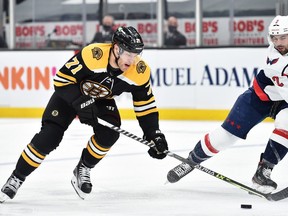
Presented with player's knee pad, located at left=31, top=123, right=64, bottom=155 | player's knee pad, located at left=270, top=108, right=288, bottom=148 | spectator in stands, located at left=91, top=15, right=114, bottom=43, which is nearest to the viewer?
player's knee pad, located at left=31, top=123, right=64, bottom=155

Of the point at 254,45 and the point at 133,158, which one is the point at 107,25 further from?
the point at 133,158

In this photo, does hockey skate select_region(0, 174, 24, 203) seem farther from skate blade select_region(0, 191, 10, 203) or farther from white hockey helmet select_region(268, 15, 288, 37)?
white hockey helmet select_region(268, 15, 288, 37)

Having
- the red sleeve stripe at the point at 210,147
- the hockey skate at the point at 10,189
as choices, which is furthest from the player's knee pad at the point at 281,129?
the hockey skate at the point at 10,189

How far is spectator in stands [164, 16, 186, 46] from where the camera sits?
9.51m

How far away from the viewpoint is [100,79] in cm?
423

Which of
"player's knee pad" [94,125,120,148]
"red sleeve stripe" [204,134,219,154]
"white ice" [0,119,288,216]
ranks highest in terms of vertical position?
"player's knee pad" [94,125,120,148]

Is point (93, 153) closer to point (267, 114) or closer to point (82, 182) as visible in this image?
point (82, 182)

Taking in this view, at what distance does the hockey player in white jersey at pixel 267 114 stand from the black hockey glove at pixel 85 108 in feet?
2.61

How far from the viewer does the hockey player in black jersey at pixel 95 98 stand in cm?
414

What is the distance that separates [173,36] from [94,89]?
17.5 feet

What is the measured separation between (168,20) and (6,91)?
6.23 ft

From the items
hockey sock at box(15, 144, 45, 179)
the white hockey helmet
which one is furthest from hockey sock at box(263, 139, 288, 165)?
hockey sock at box(15, 144, 45, 179)

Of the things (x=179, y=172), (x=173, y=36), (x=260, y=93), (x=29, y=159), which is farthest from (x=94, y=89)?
(x=173, y=36)

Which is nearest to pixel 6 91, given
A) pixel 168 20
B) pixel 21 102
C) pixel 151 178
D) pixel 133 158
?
pixel 21 102
